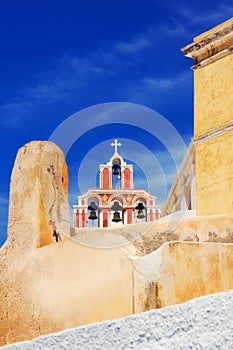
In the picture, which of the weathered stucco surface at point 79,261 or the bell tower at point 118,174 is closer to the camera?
the weathered stucco surface at point 79,261

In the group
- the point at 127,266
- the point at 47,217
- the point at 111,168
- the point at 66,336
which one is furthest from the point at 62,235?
the point at 111,168

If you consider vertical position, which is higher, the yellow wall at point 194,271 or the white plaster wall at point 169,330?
the yellow wall at point 194,271

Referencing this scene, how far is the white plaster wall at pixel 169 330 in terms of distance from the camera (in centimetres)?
241

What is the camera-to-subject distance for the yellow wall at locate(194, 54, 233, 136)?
10961 mm

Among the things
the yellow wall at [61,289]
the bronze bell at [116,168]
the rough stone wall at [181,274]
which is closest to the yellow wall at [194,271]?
the rough stone wall at [181,274]

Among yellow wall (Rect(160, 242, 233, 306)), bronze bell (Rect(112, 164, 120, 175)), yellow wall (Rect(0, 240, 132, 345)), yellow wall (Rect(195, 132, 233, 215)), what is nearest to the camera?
yellow wall (Rect(160, 242, 233, 306))

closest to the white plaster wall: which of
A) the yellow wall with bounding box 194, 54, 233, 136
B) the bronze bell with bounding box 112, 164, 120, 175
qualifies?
the yellow wall with bounding box 194, 54, 233, 136

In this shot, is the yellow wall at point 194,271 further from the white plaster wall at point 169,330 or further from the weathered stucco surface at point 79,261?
the white plaster wall at point 169,330

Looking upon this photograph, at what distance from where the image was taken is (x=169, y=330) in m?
2.52

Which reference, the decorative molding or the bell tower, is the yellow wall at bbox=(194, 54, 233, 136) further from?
the bell tower

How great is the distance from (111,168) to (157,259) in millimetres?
24217

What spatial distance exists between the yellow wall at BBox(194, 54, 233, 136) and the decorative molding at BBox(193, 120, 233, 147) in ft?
0.28

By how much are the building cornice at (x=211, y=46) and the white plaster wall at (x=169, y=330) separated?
8931mm

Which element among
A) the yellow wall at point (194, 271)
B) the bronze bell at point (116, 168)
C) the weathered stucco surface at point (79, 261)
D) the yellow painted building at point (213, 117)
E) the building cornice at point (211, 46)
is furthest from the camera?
the bronze bell at point (116, 168)
